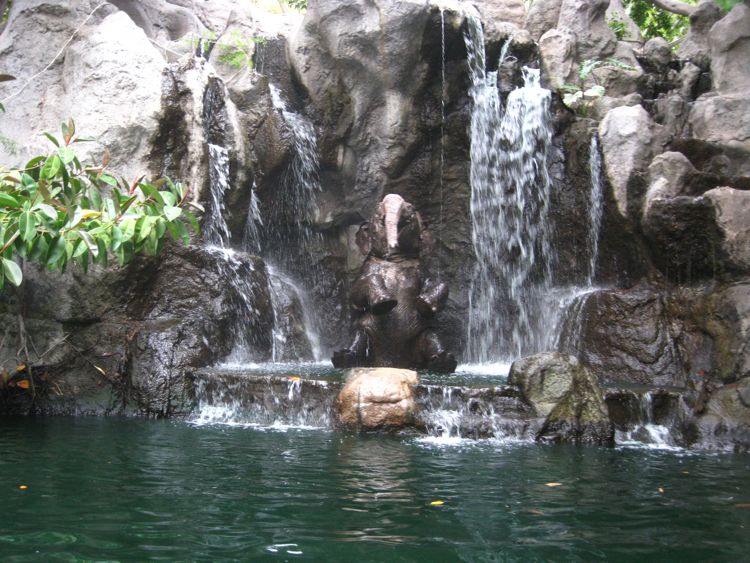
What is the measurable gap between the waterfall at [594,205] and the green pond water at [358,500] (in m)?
5.62

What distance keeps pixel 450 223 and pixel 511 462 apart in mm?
7827

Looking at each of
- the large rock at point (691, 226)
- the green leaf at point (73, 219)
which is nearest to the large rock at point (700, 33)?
the large rock at point (691, 226)

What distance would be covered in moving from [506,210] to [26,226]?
8909mm

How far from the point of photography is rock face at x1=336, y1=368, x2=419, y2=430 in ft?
24.3

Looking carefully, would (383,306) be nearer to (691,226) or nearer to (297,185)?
(297,185)

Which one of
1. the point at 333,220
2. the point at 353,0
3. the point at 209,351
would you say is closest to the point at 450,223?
the point at 333,220

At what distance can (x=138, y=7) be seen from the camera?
14312 mm

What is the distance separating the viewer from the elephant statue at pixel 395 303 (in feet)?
34.3

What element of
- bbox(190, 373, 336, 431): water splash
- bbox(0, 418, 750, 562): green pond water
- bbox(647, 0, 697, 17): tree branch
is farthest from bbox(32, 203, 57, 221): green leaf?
bbox(647, 0, 697, 17): tree branch

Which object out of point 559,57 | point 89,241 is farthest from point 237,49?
point 89,241

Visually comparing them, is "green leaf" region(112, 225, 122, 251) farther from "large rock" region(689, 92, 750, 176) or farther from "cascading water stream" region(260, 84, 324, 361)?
"large rock" region(689, 92, 750, 176)

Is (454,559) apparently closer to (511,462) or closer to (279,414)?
(511,462)

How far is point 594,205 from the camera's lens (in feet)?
39.4

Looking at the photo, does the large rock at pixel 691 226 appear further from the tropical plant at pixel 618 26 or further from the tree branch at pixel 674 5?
the tropical plant at pixel 618 26
